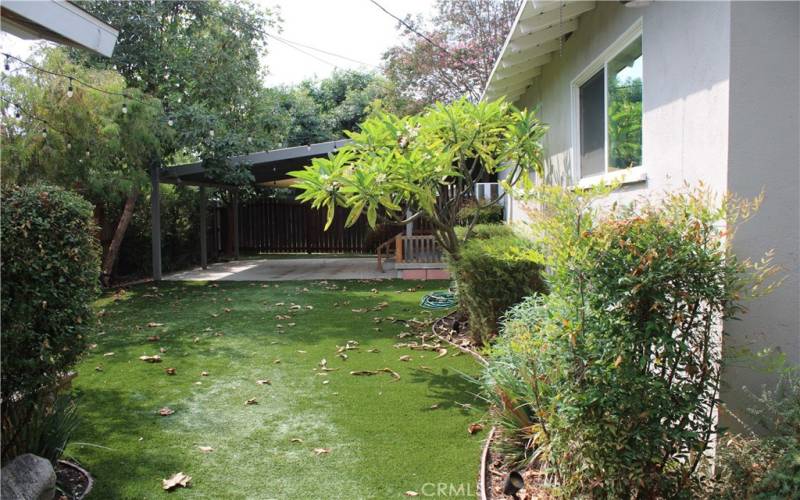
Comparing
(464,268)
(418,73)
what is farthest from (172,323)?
(418,73)

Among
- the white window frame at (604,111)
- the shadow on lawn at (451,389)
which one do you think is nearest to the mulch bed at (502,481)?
the shadow on lawn at (451,389)

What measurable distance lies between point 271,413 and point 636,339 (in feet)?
11.2

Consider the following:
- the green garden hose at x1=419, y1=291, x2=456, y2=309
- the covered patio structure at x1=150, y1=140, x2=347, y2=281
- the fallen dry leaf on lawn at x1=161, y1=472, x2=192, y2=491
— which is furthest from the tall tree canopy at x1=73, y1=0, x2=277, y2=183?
the fallen dry leaf on lawn at x1=161, y1=472, x2=192, y2=491

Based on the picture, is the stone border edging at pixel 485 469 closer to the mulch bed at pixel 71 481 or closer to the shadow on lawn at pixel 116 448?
the shadow on lawn at pixel 116 448

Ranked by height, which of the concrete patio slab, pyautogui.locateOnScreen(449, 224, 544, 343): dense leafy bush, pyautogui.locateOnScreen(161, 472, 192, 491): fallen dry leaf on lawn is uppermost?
pyautogui.locateOnScreen(449, 224, 544, 343): dense leafy bush

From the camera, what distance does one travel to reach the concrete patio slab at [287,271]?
574 inches

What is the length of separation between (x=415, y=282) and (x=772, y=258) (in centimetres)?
1051

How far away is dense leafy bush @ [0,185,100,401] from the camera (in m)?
3.35

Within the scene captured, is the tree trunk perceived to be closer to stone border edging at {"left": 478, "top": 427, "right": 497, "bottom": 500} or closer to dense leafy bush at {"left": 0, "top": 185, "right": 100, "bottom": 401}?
dense leafy bush at {"left": 0, "top": 185, "right": 100, "bottom": 401}

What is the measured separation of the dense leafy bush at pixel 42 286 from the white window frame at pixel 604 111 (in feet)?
11.1

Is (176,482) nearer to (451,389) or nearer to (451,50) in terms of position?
(451,389)

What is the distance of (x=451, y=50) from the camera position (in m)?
21.8

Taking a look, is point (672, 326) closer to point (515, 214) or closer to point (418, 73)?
point (515, 214)

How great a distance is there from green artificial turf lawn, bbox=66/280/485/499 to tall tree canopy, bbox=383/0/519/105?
15.5 metres
